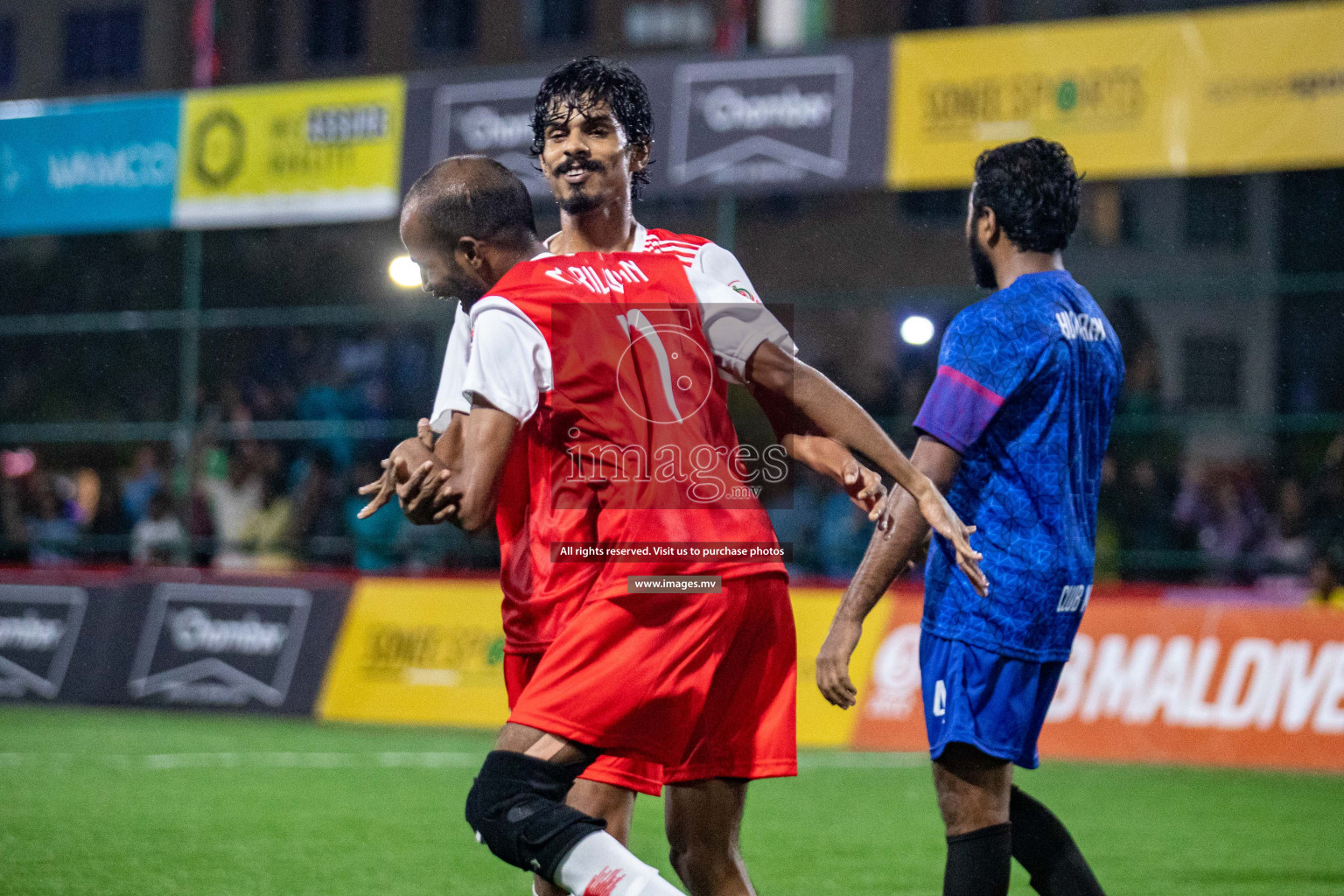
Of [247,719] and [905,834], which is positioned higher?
[905,834]

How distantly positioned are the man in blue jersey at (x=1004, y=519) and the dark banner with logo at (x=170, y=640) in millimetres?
9586

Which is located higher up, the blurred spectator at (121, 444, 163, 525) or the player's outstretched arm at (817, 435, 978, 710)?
the player's outstretched arm at (817, 435, 978, 710)

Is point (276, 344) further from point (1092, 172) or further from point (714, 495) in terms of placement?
point (714, 495)

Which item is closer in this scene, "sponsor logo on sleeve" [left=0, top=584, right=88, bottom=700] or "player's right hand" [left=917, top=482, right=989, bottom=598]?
"player's right hand" [left=917, top=482, right=989, bottom=598]

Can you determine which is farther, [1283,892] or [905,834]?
[905,834]

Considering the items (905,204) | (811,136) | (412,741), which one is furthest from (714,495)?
(905,204)

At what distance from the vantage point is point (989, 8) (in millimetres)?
31766

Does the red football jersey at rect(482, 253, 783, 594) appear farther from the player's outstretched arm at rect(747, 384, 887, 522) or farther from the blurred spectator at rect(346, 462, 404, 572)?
the blurred spectator at rect(346, 462, 404, 572)

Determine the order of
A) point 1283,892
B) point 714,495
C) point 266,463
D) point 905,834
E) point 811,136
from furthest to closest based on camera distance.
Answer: point 266,463
point 811,136
point 905,834
point 1283,892
point 714,495

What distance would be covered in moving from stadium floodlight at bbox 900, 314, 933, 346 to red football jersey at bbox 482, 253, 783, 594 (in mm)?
10746

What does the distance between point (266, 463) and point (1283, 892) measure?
37.5 feet

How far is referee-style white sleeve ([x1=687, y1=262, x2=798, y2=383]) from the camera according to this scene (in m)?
Result: 3.60

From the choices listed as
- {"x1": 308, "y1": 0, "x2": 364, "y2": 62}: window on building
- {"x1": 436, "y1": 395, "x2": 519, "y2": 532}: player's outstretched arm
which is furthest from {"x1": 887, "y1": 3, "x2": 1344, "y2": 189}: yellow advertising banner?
{"x1": 308, "y1": 0, "x2": 364, "y2": 62}: window on building

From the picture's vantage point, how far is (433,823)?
25.8ft
